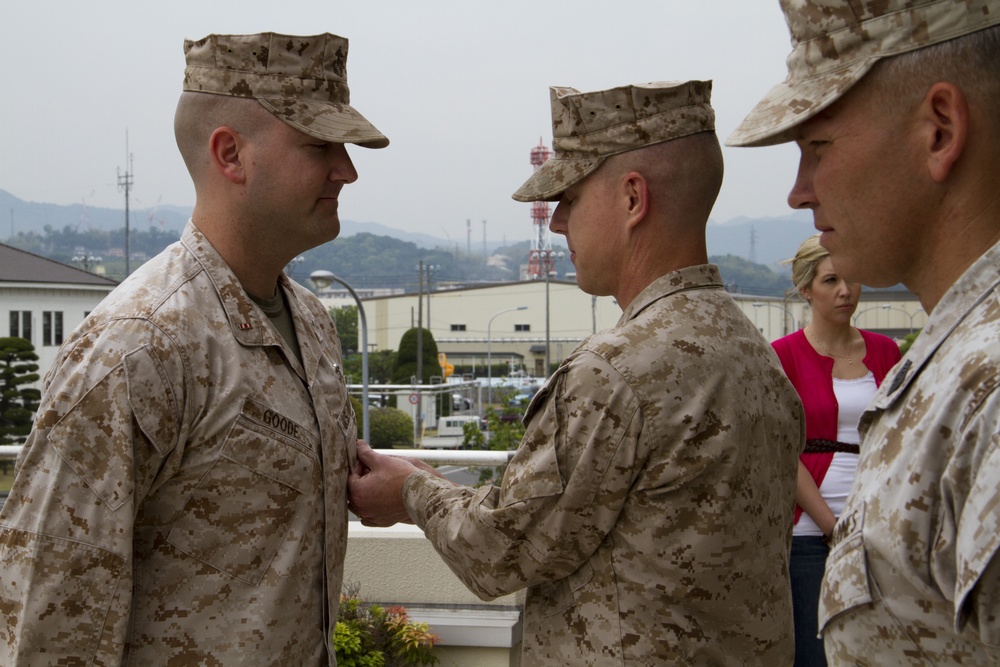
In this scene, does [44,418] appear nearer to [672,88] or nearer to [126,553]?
[126,553]

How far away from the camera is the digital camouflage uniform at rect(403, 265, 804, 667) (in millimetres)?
2316

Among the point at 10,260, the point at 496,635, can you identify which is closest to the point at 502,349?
the point at 10,260

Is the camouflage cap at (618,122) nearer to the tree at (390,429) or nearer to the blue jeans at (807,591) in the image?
the blue jeans at (807,591)

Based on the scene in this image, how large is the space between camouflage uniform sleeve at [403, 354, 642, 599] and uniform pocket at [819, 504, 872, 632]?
780 mm

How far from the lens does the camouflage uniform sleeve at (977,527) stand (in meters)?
1.26

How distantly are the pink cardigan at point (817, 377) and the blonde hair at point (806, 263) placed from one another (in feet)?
0.72

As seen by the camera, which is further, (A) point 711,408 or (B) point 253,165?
(B) point 253,165

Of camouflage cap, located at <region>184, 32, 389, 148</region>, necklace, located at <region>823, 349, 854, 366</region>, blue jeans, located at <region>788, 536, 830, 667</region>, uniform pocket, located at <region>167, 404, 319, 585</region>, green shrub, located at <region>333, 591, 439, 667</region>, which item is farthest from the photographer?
green shrub, located at <region>333, 591, 439, 667</region>

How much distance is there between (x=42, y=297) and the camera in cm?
5288

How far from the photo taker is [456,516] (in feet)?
8.37

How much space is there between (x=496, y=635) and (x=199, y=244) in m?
2.54

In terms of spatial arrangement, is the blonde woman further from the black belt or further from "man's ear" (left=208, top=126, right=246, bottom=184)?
"man's ear" (left=208, top=126, right=246, bottom=184)

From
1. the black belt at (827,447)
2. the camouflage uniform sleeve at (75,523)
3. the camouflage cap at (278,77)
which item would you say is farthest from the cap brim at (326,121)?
the black belt at (827,447)

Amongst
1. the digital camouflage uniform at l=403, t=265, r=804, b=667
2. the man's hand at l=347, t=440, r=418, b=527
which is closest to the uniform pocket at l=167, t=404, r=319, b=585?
the man's hand at l=347, t=440, r=418, b=527
